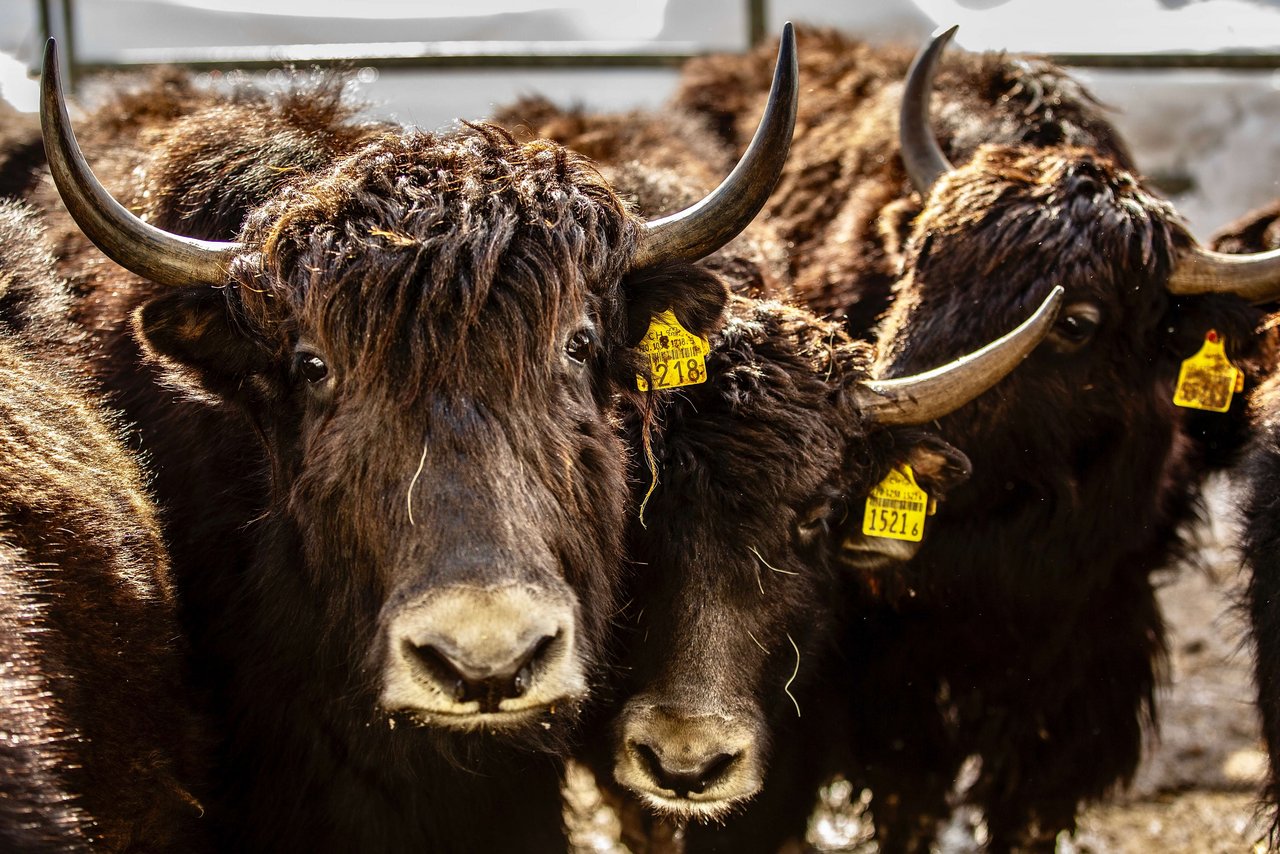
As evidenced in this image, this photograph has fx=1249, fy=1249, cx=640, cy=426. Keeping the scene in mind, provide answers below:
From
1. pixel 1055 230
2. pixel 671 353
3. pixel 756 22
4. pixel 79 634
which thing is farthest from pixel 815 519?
pixel 756 22

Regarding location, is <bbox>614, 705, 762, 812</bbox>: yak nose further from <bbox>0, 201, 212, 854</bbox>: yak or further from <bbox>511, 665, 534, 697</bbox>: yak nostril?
<bbox>0, 201, 212, 854</bbox>: yak

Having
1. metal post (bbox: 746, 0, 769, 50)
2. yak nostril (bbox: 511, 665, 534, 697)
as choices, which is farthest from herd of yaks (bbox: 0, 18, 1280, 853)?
metal post (bbox: 746, 0, 769, 50)

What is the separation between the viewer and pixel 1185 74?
8.64 metres

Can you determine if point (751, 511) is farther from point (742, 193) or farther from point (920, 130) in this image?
point (920, 130)

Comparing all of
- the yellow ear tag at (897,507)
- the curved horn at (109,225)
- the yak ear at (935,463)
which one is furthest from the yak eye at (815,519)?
the curved horn at (109,225)

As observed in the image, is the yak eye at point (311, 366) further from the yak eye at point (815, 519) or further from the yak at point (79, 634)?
the yak eye at point (815, 519)

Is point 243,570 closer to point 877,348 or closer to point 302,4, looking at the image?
point 877,348

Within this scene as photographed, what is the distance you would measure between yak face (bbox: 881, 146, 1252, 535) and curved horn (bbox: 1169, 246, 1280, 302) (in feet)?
0.15

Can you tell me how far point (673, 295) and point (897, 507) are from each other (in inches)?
42.3

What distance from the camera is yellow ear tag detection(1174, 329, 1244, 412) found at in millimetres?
4211

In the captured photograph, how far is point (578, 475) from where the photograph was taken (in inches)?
110

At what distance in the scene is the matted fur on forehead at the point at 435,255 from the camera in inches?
103

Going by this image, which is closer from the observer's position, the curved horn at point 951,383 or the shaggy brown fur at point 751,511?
the shaggy brown fur at point 751,511

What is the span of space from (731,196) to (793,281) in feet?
6.26
